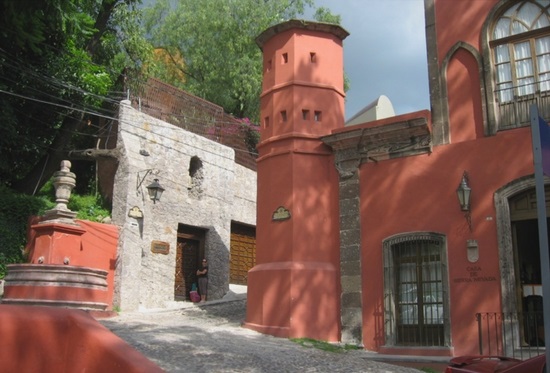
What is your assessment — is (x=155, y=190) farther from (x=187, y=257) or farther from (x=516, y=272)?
(x=516, y=272)

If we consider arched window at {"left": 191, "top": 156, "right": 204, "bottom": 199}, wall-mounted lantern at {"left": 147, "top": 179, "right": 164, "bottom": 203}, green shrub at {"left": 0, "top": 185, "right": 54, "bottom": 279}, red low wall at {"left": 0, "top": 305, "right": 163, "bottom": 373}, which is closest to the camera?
red low wall at {"left": 0, "top": 305, "right": 163, "bottom": 373}

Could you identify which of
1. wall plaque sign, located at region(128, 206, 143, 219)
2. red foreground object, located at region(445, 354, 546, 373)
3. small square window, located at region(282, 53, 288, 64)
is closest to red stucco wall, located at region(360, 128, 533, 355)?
red foreground object, located at region(445, 354, 546, 373)

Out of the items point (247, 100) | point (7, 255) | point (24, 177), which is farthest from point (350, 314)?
point (247, 100)

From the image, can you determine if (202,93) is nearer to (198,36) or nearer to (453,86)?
(198,36)

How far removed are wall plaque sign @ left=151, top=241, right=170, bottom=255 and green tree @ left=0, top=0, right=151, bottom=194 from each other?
3852 millimetres

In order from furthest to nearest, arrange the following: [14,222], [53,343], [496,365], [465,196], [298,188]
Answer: [14,222] → [298,188] → [465,196] → [496,365] → [53,343]

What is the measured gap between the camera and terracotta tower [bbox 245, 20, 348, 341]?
37.0ft

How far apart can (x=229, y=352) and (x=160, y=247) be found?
27.0ft

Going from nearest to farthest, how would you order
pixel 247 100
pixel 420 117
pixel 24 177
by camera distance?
pixel 420 117 < pixel 24 177 < pixel 247 100

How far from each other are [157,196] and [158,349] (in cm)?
749

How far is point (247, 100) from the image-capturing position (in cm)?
2495

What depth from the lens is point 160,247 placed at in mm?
15820

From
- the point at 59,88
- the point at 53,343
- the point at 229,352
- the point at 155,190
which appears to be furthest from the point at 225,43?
the point at 53,343

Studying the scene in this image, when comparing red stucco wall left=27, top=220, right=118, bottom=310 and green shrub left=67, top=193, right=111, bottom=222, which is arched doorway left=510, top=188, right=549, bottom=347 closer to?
red stucco wall left=27, top=220, right=118, bottom=310
